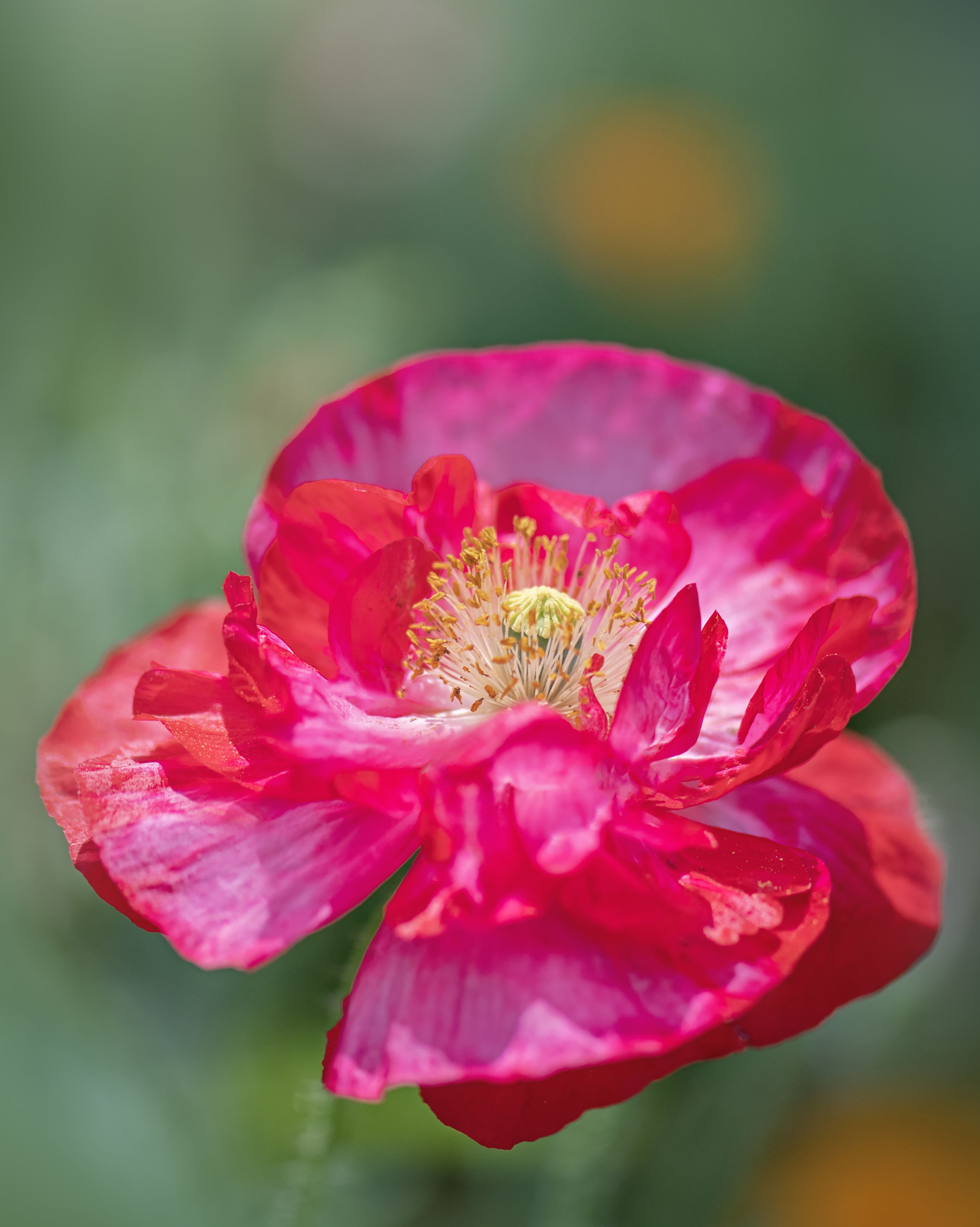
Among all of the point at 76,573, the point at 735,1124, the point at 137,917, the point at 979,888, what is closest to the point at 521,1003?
the point at 137,917

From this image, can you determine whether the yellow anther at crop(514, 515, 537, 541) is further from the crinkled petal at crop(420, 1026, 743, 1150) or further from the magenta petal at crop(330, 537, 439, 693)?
the crinkled petal at crop(420, 1026, 743, 1150)

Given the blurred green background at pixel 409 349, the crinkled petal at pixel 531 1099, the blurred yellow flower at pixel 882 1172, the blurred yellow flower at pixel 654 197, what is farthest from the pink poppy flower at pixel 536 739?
the blurred yellow flower at pixel 654 197

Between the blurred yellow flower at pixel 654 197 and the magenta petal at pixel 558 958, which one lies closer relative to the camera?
the magenta petal at pixel 558 958

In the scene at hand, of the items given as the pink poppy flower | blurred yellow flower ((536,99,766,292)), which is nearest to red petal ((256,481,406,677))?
the pink poppy flower

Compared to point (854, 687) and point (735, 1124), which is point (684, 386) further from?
point (735, 1124)

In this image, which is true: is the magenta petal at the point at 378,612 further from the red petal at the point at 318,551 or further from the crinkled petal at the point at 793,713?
the crinkled petal at the point at 793,713
